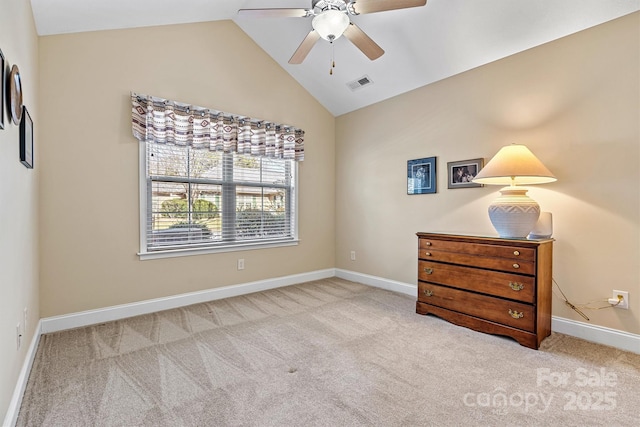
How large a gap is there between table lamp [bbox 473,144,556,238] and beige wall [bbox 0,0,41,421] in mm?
3143

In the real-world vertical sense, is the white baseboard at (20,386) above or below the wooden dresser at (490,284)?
below

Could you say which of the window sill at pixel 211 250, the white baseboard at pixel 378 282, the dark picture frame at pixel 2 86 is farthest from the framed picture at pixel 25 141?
the white baseboard at pixel 378 282

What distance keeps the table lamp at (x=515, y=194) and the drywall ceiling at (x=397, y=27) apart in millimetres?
1074

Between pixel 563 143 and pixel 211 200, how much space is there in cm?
354

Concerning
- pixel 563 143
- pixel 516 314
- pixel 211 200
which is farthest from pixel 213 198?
pixel 563 143

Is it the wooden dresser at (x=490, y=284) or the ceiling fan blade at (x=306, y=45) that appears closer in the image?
the wooden dresser at (x=490, y=284)

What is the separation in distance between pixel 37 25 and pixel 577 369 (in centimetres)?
480

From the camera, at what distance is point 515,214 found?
8.49ft

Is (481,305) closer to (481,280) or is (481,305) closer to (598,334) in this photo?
(481,280)

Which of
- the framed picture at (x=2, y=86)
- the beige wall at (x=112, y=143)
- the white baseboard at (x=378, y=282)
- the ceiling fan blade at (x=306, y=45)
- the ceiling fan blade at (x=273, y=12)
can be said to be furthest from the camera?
the white baseboard at (x=378, y=282)

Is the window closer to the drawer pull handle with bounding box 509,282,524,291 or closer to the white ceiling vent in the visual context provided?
the white ceiling vent

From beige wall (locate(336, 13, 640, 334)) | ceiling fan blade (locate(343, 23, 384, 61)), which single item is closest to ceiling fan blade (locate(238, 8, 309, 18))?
ceiling fan blade (locate(343, 23, 384, 61))

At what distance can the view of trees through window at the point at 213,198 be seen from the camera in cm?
340

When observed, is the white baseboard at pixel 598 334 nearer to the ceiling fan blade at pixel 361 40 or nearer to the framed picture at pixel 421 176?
the framed picture at pixel 421 176
